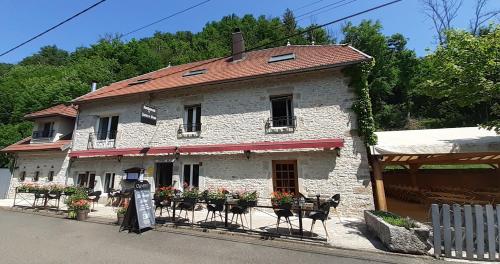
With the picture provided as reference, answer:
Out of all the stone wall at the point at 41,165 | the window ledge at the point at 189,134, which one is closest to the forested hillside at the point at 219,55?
the stone wall at the point at 41,165

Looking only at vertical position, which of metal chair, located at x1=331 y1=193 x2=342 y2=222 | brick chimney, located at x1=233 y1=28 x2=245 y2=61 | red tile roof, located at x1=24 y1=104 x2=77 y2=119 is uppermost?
brick chimney, located at x1=233 y1=28 x2=245 y2=61

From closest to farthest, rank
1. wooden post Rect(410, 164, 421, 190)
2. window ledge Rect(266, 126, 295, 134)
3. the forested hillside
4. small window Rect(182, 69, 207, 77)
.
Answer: window ledge Rect(266, 126, 295, 134) → wooden post Rect(410, 164, 421, 190) → small window Rect(182, 69, 207, 77) → the forested hillside

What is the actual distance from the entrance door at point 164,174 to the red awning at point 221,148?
77cm

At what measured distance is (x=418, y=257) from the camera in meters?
5.38

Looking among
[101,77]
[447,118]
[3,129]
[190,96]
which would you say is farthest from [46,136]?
[447,118]

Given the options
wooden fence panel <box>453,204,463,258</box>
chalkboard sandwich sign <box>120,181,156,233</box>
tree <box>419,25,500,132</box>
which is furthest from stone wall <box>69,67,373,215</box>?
wooden fence panel <box>453,204,463,258</box>

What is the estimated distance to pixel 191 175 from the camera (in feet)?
38.5

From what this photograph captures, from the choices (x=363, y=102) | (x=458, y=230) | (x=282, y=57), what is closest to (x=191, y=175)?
(x=282, y=57)

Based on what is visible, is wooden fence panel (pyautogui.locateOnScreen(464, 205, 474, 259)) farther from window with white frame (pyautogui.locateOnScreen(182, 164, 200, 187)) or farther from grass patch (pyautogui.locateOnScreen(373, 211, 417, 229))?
window with white frame (pyautogui.locateOnScreen(182, 164, 200, 187))

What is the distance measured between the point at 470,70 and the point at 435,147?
250 centimetres

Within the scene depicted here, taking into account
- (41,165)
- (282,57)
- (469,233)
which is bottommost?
(469,233)

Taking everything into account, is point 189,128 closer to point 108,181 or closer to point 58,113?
point 108,181

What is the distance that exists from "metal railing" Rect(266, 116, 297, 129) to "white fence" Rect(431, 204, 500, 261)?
19.5 ft

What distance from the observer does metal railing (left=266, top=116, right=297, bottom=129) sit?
35.0 feet
